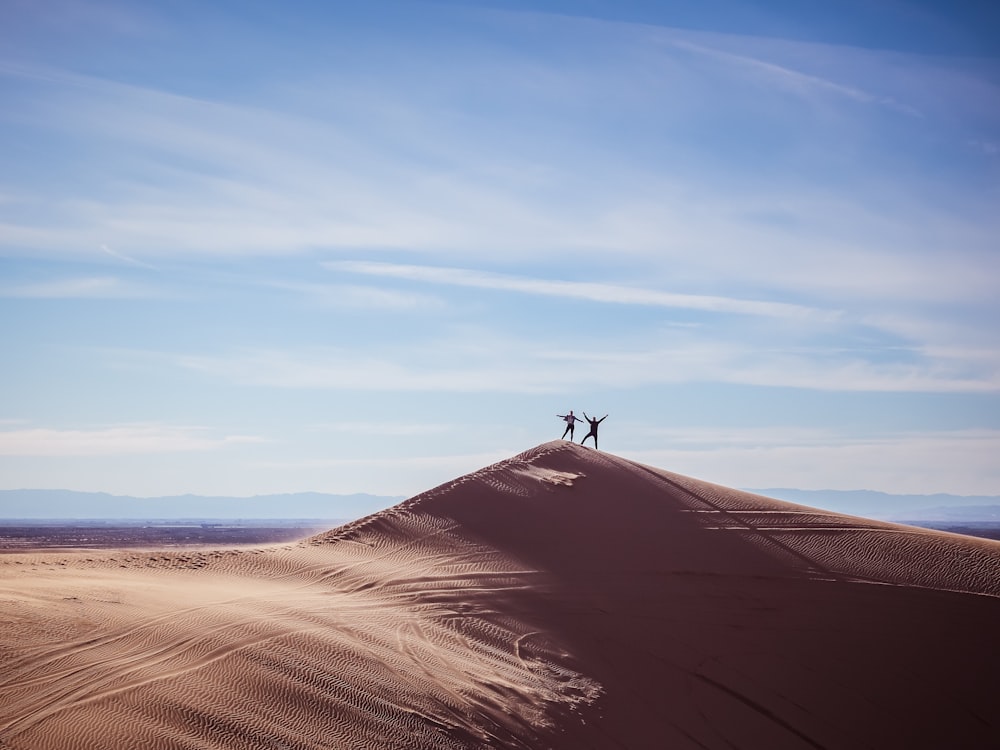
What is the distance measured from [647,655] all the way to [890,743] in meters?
4.58

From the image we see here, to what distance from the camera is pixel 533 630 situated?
17.3 meters

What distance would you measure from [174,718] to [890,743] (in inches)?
496

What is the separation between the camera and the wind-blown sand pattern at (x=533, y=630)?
12.3 meters

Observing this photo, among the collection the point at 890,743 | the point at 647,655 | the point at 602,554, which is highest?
the point at 602,554

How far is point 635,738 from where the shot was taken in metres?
15.0

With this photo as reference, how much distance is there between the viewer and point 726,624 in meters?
18.9

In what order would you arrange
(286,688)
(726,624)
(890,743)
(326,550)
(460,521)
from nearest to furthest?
(286,688)
(890,743)
(726,624)
(326,550)
(460,521)

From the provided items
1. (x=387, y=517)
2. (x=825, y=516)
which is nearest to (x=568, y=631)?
(x=387, y=517)

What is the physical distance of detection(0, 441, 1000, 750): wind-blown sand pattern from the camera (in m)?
12.3

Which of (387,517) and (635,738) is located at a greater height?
(387,517)

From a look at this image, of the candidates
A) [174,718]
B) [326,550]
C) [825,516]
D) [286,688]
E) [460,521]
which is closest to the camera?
[174,718]

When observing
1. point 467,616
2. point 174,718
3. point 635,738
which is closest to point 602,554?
point 467,616

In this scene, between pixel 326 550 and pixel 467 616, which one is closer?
pixel 467 616

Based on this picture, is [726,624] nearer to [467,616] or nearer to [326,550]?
[467,616]
